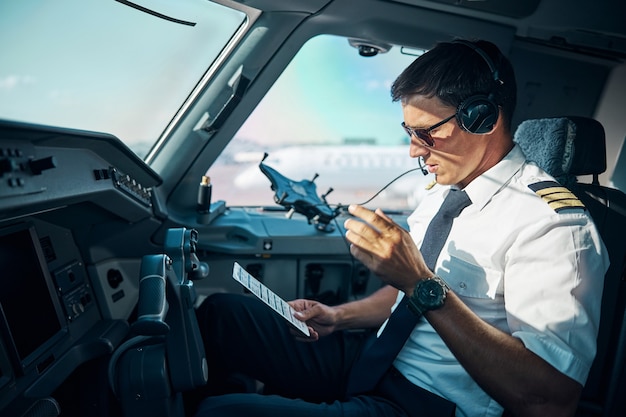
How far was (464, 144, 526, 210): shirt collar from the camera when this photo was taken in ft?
3.81

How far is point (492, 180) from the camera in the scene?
1.16 meters

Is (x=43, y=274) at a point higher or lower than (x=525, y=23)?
lower

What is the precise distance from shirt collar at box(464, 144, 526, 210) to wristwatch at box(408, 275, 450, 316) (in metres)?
0.31

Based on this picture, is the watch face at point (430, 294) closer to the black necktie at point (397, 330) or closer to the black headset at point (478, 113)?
the black necktie at point (397, 330)

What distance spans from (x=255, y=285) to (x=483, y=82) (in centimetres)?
80

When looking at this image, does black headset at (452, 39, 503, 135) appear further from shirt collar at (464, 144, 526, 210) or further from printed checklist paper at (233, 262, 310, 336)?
printed checklist paper at (233, 262, 310, 336)

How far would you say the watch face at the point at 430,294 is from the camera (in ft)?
3.13

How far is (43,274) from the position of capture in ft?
4.65

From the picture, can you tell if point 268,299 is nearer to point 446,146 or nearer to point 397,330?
point 397,330

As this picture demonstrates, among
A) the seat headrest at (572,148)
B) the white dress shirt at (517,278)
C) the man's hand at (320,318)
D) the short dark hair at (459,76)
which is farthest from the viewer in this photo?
the man's hand at (320,318)

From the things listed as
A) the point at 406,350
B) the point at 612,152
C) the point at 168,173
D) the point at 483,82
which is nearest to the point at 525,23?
the point at 612,152

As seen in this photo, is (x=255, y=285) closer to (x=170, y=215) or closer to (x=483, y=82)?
(x=483, y=82)

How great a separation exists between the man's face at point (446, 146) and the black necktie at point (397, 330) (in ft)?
0.22

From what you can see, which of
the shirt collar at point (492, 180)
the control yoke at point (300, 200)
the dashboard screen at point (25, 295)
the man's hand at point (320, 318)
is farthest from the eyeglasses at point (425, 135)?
the dashboard screen at point (25, 295)
